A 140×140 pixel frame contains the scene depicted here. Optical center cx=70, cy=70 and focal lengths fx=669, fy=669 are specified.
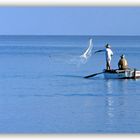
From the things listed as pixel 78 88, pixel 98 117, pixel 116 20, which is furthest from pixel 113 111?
pixel 78 88

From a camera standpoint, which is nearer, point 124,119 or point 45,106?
point 124,119

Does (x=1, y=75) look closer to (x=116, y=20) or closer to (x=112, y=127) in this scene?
(x=112, y=127)

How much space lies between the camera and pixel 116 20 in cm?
391

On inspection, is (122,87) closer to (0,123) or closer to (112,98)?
(112,98)

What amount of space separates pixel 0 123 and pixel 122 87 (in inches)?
159

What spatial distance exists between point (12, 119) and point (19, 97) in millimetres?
2090

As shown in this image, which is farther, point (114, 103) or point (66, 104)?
point (114, 103)

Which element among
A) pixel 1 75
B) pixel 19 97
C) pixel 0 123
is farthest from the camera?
pixel 1 75

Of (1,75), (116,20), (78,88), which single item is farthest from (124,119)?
(1,75)

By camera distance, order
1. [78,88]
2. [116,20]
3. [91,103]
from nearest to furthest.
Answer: [116,20], [91,103], [78,88]

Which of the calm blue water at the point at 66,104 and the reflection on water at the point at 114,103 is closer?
the calm blue water at the point at 66,104

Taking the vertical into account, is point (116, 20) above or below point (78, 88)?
above

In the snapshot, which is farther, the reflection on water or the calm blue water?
the reflection on water

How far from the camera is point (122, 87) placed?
860 centimetres
